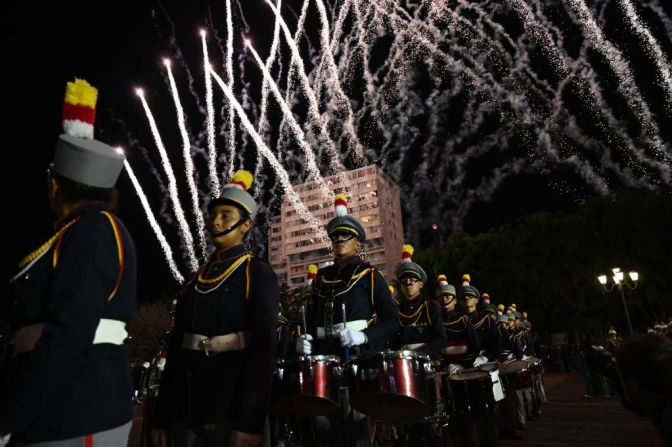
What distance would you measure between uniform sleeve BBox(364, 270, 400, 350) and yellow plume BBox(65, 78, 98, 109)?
2.62m

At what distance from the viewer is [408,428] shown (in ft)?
17.0

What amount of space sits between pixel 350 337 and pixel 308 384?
56cm

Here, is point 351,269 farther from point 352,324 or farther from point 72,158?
point 72,158

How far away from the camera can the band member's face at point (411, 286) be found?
6.81 m

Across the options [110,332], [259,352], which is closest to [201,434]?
[259,352]

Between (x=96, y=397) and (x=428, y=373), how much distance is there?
102 inches

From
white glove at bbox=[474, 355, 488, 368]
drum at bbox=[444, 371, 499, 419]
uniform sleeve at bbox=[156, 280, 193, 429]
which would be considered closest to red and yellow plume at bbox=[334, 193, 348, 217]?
uniform sleeve at bbox=[156, 280, 193, 429]

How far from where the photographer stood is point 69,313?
192 centimetres

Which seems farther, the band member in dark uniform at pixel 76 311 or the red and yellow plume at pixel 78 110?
the red and yellow plume at pixel 78 110

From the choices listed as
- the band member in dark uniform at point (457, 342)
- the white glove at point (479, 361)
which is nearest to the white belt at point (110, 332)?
the band member in dark uniform at point (457, 342)

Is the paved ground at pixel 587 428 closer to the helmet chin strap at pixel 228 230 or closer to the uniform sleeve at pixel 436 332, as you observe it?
the uniform sleeve at pixel 436 332

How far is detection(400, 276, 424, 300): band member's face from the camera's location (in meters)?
6.81

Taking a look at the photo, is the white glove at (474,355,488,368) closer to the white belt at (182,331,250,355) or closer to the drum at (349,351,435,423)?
the drum at (349,351,435,423)

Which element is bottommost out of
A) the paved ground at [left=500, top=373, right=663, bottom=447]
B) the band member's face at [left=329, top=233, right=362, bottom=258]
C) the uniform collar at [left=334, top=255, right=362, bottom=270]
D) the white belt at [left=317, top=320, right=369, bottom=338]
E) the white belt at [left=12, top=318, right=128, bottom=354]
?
the paved ground at [left=500, top=373, right=663, bottom=447]
